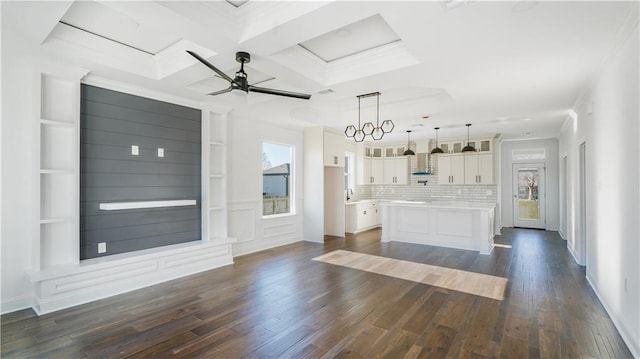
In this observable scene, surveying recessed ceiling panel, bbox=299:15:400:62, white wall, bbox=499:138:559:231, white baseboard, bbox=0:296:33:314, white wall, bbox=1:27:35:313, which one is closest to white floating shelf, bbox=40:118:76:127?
white wall, bbox=1:27:35:313

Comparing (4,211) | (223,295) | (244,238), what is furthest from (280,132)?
(4,211)

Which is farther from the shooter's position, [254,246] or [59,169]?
[254,246]

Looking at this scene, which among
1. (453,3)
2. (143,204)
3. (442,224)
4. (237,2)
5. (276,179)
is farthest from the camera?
(276,179)

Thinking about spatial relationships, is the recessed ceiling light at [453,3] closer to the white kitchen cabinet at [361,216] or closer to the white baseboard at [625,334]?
the white baseboard at [625,334]

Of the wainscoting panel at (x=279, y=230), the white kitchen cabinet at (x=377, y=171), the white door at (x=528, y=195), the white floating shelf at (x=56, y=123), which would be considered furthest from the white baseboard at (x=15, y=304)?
the white door at (x=528, y=195)

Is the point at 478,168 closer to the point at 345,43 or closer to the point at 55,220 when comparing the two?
the point at 345,43

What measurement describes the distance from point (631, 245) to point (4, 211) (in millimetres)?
6242

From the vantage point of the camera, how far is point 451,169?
8727 mm

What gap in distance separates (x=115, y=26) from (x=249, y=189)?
3.65m

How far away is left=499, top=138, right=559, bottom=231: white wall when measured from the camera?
874cm

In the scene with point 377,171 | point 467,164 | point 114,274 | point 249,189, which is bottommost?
point 114,274

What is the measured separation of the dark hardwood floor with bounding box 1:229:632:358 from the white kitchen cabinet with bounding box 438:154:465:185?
4.15 m

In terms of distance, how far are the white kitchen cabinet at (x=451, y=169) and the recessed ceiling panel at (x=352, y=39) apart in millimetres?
6135

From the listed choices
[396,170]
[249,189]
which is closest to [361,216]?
[396,170]
